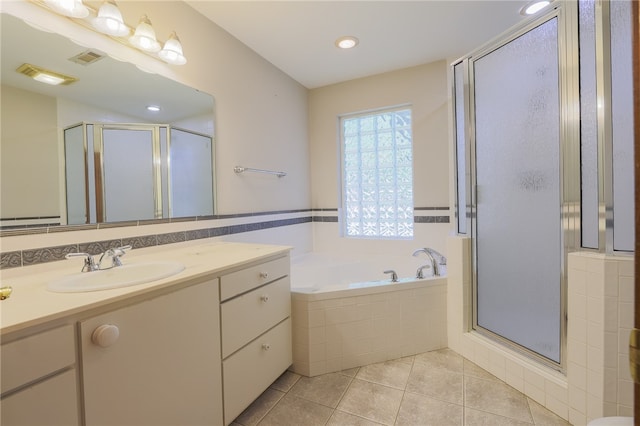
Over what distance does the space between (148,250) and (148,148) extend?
568mm

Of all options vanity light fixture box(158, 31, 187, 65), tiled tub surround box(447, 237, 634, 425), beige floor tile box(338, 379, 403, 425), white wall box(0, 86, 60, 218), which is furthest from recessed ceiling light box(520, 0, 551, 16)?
white wall box(0, 86, 60, 218)

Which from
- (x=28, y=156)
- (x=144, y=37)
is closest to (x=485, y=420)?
(x=28, y=156)

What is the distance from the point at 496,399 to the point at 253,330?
133 centimetres

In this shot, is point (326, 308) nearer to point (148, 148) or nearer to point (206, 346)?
point (206, 346)

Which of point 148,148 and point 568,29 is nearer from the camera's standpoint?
point 568,29

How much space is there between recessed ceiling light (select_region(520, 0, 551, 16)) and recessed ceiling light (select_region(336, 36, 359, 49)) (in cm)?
114

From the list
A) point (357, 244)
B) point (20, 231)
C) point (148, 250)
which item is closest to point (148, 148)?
point (148, 250)

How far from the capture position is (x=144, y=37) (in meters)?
1.51

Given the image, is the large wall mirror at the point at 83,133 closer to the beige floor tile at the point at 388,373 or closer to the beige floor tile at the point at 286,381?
the beige floor tile at the point at 286,381

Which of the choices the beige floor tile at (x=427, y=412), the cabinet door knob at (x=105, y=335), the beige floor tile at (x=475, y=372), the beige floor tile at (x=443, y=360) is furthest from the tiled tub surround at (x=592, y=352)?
the cabinet door knob at (x=105, y=335)

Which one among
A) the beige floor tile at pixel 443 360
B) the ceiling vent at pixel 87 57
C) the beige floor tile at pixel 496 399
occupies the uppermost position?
the ceiling vent at pixel 87 57

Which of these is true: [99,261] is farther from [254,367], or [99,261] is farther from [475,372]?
[475,372]

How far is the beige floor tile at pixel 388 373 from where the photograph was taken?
5.55ft

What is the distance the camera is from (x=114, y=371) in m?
0.88
